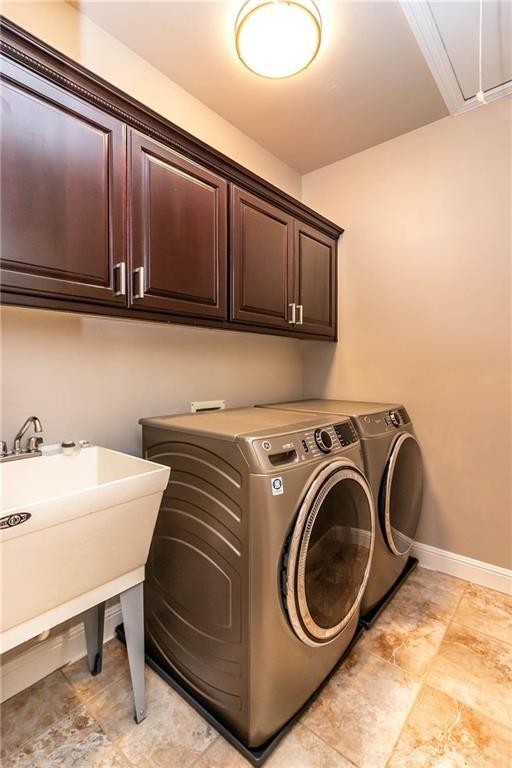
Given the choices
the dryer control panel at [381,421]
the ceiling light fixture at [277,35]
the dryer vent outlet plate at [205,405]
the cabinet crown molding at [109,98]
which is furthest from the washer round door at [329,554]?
the ceiling light fixture at [277,35]

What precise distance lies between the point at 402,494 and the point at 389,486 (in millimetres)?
276

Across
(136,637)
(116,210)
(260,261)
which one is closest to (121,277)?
(116,210)

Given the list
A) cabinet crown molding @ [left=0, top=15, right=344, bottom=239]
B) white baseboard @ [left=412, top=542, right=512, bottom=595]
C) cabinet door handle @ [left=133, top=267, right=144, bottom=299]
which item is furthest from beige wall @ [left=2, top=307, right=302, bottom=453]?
white baseboard @ [left=412, top=542, right=512, bottom=595]

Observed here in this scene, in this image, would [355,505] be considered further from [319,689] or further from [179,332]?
[179,332]

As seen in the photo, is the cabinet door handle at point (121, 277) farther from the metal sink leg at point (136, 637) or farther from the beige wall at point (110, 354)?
the metal sink leg at point (136, 637)

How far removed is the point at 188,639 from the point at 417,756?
79cm

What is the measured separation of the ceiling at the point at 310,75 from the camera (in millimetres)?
1465

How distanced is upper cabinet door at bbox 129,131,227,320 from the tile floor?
1452mm

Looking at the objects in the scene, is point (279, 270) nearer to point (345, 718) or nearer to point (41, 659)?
point (345, 718)

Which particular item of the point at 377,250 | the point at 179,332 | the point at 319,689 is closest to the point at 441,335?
the point at 377,250

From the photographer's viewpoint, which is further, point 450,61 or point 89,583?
point 450,61

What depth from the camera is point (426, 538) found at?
219 centimetres

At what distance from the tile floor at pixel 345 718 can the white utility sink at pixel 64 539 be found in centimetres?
50

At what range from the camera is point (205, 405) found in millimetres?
1988
